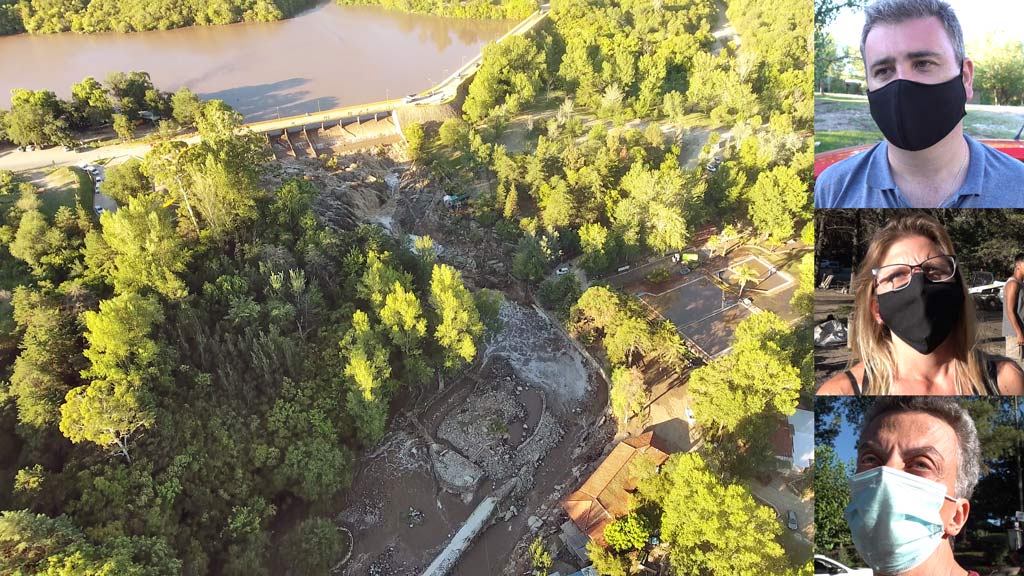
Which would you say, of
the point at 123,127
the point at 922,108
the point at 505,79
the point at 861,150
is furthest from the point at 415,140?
the point at 922,108

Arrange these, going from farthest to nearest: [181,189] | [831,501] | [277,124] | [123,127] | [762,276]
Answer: [277,124], [123,127], [762,276], [181,189], [831,501]

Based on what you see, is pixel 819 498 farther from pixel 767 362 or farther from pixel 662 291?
pixel 662 291

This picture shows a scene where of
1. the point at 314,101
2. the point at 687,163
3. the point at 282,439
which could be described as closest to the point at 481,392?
the point at 282,439

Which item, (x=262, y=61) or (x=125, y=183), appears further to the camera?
(x=262, y=61)

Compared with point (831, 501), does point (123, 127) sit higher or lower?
higher

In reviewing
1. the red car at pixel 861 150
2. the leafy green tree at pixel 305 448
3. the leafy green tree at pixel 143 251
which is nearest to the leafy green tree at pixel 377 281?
the leafy green tree at pixel 305 448

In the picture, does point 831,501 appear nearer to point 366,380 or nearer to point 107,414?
point 366,380

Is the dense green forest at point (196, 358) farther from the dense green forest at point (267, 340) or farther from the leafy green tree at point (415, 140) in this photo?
the leafy green tree at point (415, 140)
